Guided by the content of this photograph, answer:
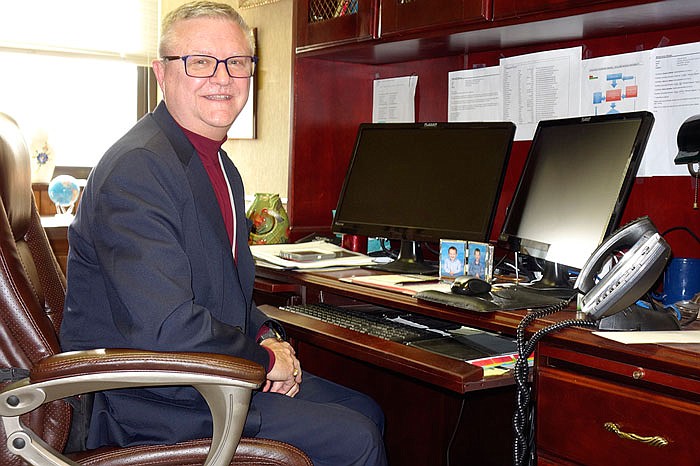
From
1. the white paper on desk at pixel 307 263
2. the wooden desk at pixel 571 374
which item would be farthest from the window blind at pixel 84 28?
the wooden desk at pixel 571 374

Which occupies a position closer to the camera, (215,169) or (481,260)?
(215,169)

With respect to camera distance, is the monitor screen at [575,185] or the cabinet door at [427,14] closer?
the monitor screen at [575,185]

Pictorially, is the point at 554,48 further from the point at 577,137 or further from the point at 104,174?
the point at 104,174

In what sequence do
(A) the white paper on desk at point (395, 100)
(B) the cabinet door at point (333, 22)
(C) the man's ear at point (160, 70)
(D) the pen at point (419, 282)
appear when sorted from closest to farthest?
(C) the man's ear at point (160, 70)
(D) the pen at point (419, 282)
(B) the cabinet door at point (333, 22)
(A) the white paper on desk at point (395, 100)

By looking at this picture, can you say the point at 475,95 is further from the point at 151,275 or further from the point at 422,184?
the point at 151,275

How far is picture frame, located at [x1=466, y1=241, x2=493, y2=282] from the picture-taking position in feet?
6.48

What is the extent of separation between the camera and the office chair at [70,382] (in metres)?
1.21

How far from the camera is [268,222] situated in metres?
Result: 2.63

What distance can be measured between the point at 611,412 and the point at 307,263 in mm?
1044

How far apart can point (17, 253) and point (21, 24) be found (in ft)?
9.42

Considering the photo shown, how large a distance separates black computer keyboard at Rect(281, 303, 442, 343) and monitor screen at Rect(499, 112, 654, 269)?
322 millimetres

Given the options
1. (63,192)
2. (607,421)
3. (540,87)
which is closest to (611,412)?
(607,421)

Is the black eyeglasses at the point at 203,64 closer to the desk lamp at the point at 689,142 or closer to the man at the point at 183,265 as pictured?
the man at the point at 183,265

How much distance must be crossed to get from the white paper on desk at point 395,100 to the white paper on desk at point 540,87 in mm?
375
